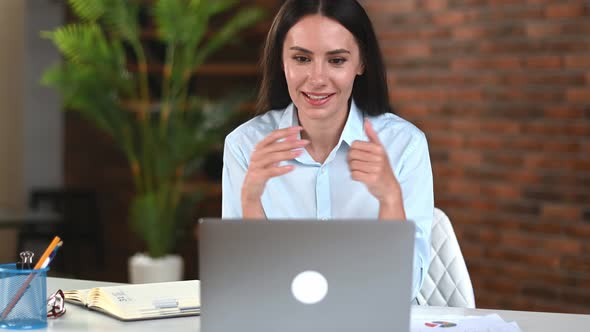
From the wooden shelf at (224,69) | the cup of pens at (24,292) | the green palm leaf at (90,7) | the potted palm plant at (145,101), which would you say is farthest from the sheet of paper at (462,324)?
the wooden shelf at (224,69)

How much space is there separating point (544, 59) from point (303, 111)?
2.02 meters

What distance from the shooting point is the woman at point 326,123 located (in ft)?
6.86

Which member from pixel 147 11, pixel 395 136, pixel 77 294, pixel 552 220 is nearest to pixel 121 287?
pixel 77 294

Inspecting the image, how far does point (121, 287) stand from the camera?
211 cm

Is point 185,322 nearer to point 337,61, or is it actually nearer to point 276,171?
point 276,171

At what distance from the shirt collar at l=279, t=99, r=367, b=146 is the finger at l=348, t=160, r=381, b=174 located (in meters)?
0.40

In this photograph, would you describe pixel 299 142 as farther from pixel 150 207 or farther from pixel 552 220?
pixel 150 207

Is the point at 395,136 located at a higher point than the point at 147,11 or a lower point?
lower

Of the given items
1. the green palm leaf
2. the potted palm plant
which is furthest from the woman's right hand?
the green palm leaf

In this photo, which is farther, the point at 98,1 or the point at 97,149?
the point at 97,149

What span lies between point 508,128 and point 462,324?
2306 millimetres

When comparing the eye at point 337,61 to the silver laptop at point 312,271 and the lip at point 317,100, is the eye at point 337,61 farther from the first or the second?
the silver laptop at point 312,271

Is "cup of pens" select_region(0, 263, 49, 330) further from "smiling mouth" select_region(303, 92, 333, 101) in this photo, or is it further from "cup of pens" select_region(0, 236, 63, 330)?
"smiling mouth" select_region(303, 92, 333, 101)

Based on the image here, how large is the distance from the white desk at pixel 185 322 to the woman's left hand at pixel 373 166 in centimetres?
30
